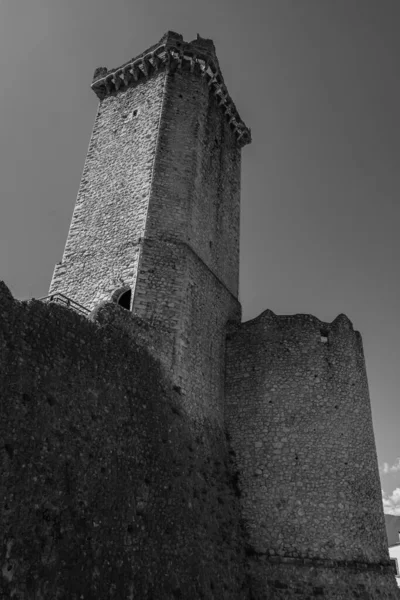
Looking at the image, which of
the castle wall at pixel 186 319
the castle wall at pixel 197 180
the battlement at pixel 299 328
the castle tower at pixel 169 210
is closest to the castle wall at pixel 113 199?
the castle tower at pixel 169 210

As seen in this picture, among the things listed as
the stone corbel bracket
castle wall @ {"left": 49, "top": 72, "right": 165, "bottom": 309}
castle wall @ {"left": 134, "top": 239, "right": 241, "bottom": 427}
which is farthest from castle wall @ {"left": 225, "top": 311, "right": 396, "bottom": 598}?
the stone corbel bracket

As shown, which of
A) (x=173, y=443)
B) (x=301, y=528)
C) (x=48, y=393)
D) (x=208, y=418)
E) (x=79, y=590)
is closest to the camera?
(x=79, y=590)

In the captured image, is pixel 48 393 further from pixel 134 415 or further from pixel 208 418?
pixel 208 418

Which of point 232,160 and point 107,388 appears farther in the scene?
point 232,160

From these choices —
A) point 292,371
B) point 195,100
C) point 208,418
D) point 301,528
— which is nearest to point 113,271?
point 208,418

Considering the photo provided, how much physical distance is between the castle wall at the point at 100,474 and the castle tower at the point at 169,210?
190 centimetres

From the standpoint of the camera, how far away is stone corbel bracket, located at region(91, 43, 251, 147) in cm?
1877

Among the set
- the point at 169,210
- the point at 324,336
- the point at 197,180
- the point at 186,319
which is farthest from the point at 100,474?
the point at 197,180

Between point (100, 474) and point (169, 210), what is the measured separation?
943cm

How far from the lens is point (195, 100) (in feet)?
60.0

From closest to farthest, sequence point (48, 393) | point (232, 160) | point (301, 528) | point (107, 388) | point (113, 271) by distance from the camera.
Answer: point (48, 393) → point (107, 388) → point (301, 528) → point (113, 271) → point (232, 160)

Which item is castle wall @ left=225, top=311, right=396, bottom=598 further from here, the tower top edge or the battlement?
the tower top edge

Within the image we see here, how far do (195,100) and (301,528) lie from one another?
15.7m

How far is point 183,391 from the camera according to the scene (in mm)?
12812
